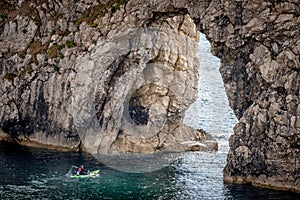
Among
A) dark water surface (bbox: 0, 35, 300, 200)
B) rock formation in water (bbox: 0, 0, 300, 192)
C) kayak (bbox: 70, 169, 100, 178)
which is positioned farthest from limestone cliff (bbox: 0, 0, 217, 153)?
kayak (bbox: 70, 169, 100, 178)

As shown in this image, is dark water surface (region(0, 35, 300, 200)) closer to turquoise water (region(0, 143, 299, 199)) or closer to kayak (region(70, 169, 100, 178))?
turquoise water (region(0, 143, 299, 199))

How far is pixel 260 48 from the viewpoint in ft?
202

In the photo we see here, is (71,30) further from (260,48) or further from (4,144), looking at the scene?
(260,48)

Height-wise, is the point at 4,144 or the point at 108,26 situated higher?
the point at 108,26

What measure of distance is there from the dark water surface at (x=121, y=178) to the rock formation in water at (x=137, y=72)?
3.05 meters

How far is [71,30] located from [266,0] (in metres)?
29.9

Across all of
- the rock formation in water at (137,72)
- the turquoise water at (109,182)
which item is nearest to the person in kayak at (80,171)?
the turquoise water at (109,182)

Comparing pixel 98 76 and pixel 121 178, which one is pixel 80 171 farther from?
pixel 98 76

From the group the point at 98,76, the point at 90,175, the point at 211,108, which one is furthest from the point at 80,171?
the point at 211,108

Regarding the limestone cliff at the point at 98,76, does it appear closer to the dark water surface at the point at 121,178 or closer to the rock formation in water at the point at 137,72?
the rock formation in water at the point at 137,72

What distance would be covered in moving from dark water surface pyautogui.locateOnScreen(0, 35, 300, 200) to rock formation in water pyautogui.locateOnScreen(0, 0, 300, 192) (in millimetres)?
3053

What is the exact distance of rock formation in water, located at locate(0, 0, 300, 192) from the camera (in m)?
61.0

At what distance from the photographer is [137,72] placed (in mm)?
77938

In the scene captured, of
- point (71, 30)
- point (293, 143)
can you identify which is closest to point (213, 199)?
point (293, 143)
